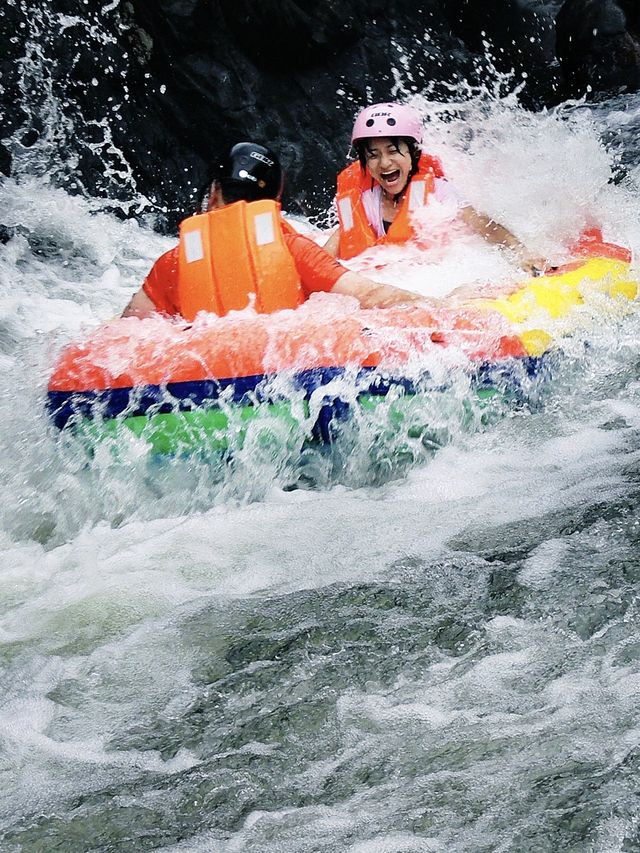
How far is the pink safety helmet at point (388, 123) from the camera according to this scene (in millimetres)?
5266

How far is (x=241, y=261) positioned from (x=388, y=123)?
1.55m

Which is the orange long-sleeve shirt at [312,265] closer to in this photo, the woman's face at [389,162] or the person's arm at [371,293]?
the person's arm at [371,293]

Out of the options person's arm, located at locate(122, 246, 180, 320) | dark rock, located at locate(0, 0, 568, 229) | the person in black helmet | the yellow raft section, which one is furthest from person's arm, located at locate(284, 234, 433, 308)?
dark rock, located at locate(0, 0, 568, 229)

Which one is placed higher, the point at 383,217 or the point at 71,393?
the point at 383,217

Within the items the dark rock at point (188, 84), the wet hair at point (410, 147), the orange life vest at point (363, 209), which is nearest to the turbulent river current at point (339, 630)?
the orange life vest at point (363, 209)

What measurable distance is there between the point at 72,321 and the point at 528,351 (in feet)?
13.1

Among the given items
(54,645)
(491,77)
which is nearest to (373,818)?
(54,645)

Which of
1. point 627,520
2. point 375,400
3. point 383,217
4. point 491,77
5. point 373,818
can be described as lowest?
point 373,818

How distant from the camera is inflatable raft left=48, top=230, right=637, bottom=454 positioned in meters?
3.77

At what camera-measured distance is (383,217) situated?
5.49 metres

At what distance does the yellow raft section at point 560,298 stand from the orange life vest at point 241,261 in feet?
2.58

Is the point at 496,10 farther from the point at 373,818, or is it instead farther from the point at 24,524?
the point at 373,818

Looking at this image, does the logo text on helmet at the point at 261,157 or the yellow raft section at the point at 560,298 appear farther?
the logo text on helmet at the point at 261,157

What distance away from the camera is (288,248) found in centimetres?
420
